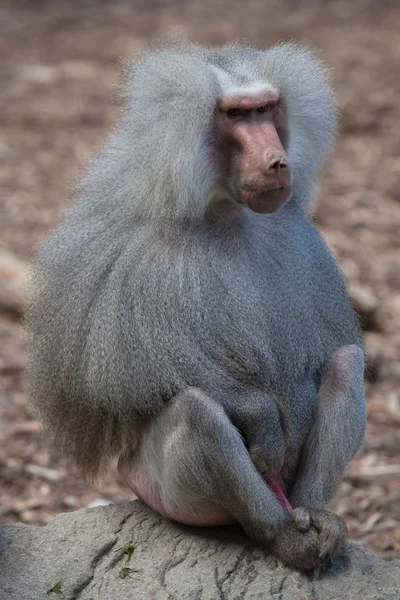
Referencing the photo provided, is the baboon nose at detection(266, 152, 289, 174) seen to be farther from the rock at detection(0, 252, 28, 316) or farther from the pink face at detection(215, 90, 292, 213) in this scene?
the rock at detection(0, 252, 28, 316)

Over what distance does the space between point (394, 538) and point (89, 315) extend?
2163 mm

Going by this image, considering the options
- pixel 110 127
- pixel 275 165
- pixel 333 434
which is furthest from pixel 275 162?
pixel 110 127

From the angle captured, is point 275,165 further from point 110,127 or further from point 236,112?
point 110,127

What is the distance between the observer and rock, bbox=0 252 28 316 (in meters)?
6.33

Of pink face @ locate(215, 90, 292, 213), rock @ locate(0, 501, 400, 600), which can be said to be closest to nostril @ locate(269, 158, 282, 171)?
pink face @ locate(215, 90, 292, 213)

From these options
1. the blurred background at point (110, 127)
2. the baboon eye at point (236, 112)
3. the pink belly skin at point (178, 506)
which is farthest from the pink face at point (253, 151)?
the pink belly skin at point (178, 506)

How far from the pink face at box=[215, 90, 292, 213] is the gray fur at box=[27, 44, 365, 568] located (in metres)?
0.06

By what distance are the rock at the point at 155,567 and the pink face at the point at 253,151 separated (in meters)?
1.25

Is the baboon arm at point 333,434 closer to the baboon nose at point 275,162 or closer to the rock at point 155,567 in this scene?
the rock at point 155,567

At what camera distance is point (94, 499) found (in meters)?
5.32

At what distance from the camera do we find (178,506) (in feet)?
11.9

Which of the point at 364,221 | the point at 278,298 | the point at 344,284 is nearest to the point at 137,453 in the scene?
the point at 278,298

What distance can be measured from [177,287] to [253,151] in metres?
0.55

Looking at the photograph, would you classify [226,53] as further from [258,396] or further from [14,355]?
[14,355]
